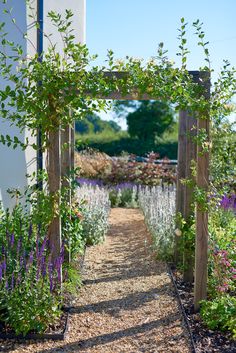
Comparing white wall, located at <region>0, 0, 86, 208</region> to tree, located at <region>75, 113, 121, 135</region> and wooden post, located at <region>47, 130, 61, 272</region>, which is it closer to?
wooden post, located at <region>47, 130, 61, 272</region>

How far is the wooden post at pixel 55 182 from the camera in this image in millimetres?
4301

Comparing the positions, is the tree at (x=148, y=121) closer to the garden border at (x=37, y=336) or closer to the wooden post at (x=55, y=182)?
the wooden post at (x=55, y=182)

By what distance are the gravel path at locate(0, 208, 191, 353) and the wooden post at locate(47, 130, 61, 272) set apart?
2.28 feet

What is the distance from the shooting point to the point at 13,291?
→ 3.74 m

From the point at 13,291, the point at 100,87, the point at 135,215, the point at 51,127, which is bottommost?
the point at 135,215

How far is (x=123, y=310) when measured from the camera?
4.60 m

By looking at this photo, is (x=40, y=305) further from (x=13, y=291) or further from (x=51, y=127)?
(x=51, y=127)

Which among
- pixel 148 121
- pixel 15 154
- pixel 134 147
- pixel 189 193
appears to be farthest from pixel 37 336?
pixel 148 121

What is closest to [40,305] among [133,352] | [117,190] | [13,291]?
[13,291]

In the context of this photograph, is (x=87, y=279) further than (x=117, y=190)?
No

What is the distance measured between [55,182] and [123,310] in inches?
56.1

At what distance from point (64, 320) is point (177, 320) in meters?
1.01

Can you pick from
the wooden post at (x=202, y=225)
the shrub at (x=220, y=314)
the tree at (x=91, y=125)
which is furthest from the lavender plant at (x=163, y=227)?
the tree at (x=91, y=125)

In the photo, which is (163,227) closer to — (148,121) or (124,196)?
(124,196)
